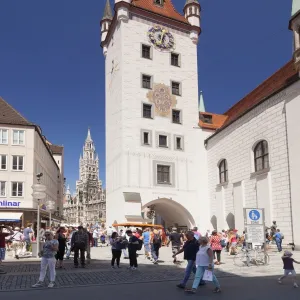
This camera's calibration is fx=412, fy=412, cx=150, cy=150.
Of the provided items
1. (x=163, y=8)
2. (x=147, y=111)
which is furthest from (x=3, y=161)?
(x=163, y=8)

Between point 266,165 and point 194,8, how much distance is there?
21803mm

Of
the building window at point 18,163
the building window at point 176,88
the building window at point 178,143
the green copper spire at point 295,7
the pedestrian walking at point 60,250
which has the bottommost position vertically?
the pedestrian walking at point 60,250

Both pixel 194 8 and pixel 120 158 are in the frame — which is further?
pixel 194 8

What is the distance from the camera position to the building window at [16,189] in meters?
40.6

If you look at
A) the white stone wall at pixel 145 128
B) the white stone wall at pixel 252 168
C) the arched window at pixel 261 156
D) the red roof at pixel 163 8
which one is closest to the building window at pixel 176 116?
the white stone wall at pixel 145 128

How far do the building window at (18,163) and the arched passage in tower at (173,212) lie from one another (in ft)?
43.1

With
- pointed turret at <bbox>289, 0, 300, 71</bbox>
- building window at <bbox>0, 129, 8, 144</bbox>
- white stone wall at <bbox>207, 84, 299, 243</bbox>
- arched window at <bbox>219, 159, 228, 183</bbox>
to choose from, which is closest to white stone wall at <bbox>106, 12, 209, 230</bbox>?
white stone wall at <bbox>207, 84, 299, 243</bbox>

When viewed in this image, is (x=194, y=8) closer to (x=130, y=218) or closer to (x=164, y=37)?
(x=164, y=37)

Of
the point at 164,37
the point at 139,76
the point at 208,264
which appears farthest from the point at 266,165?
the point at 208,264

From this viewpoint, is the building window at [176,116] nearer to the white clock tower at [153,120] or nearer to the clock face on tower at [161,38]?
the white clock tower at [153,120]

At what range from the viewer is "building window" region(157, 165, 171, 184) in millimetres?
38438

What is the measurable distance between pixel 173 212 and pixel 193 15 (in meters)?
21.0

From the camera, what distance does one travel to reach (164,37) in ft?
137

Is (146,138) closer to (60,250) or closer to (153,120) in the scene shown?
(153,120)
